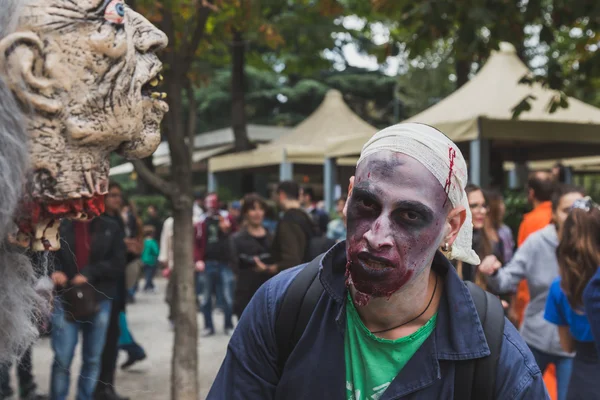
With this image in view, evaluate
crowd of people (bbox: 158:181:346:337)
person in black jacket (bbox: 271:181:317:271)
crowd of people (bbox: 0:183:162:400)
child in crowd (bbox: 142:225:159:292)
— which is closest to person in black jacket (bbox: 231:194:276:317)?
crowd of people (bbox: 158:181:346:337)

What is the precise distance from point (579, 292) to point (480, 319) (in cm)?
244

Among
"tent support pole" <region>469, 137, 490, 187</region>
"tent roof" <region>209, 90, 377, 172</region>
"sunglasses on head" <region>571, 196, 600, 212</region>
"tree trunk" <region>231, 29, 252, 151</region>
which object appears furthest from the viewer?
"tree trunk" <region>231, 29, 252, 151</region>

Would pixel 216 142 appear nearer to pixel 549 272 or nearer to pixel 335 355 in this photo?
pixel 549 272

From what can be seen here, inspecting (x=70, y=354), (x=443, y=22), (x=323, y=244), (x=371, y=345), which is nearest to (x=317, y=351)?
(x=371, y=345)

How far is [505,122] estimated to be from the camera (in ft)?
27.2

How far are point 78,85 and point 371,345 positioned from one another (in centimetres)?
102

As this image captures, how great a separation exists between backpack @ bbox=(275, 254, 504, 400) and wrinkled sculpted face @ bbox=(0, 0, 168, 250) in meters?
0.75

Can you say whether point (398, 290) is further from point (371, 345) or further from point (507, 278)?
point (507, 278)

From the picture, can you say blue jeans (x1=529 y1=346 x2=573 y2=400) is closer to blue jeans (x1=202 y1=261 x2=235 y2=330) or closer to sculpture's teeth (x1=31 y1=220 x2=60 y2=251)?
sculpture's teeth (x1=31 y1=220 x2=60 y2=251)

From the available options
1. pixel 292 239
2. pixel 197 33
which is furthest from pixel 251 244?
pixel 197 33

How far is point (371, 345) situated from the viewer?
176cm

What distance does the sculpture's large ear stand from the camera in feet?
3.25

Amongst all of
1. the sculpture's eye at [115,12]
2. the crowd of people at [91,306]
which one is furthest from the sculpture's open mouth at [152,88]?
the crowd of people at [91,306]

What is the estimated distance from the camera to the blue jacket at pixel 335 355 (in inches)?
65.4
